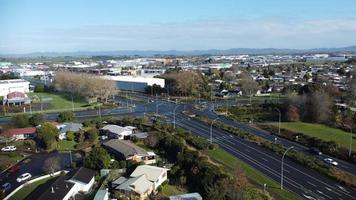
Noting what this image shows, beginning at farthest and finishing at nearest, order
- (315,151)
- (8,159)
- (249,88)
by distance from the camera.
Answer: (249,88) < (315,151) < (8,159)

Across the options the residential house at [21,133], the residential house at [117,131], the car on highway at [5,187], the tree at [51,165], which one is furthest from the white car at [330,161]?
the residential house at [21,133]

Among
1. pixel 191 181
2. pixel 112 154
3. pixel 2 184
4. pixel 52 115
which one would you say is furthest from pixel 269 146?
pixel 52 115

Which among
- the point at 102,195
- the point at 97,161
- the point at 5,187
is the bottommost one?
the point at 5,187

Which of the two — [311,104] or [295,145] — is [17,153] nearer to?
[295,145]

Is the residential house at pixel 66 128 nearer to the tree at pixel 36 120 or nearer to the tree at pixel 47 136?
the tree at pixel 47 136

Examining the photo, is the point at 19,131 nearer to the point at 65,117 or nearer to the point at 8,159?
the point at 8,159

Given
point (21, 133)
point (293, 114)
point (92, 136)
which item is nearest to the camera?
point (92, 136)

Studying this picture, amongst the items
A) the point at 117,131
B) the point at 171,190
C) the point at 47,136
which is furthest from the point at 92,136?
the point at 171,190

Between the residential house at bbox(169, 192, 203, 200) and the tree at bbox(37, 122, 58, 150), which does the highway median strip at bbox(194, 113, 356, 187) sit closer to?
the residential house at bbox(169, 192, 203, 200)
